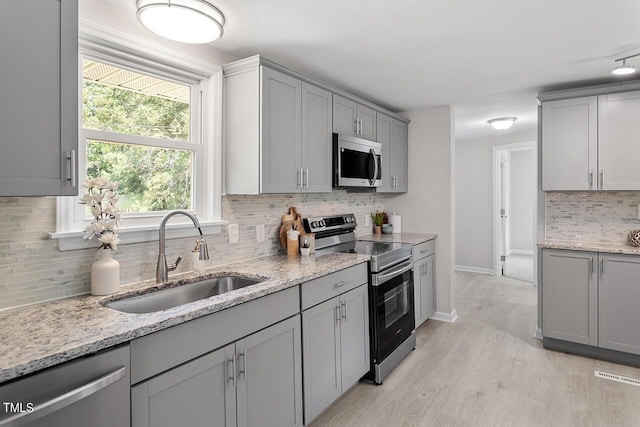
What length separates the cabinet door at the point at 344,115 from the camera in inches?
119

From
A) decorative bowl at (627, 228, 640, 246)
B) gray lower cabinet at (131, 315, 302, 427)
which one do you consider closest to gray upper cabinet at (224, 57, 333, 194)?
gray lower cabinet at (131, 315, 302, 427)

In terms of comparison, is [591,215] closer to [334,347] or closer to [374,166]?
[374,166]

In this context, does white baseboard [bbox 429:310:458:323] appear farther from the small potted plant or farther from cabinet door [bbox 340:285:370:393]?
cabinet door [bbox 340:285:370:393]

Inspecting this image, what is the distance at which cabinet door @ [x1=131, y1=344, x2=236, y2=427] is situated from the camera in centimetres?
135

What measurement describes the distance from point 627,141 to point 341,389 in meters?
3.03

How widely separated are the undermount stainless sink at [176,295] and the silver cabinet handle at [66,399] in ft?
1.88

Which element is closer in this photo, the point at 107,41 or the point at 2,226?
the point at 2,226

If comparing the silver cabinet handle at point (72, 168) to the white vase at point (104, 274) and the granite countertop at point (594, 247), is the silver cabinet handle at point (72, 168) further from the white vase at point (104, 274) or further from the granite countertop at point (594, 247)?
the granite countertop at point (594, 247)

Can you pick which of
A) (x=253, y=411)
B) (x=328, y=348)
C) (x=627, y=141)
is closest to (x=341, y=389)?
(x=328, y=348)

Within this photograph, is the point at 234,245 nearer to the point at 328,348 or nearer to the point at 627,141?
the point at 328,348

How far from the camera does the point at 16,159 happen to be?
1.26m

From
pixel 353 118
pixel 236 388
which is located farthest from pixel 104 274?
pixel 353 118

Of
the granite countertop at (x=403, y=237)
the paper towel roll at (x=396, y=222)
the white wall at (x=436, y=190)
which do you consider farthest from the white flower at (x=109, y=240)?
the white wall at (x=436, y=190)

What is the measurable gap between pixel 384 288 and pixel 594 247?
183 centimetres
